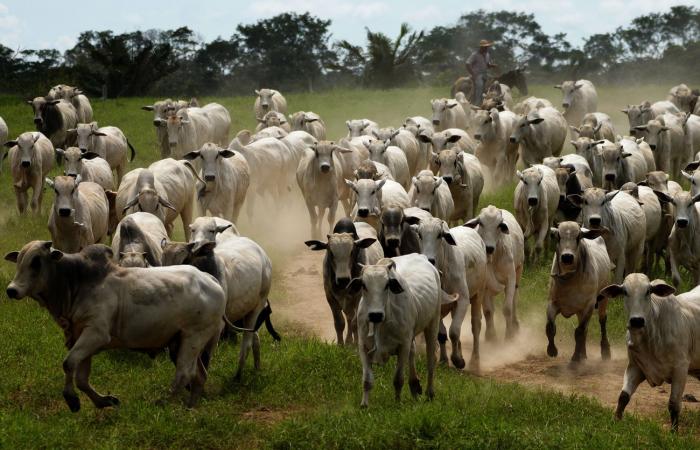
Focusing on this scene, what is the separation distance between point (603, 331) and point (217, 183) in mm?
6726

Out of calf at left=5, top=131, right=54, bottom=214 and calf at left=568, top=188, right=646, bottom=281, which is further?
calf at left=5, top=131, right=54, bottom=214

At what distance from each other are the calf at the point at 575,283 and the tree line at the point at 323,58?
28404 mm

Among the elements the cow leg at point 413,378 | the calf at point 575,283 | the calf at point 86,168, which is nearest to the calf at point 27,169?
the calf at point 86,168

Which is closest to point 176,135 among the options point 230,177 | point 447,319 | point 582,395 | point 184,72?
point 230,177

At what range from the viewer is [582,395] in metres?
11.5

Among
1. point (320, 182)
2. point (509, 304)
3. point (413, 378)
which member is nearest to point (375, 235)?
point (509, 304)

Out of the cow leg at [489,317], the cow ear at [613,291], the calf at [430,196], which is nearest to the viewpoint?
the cow ear at [613,291]

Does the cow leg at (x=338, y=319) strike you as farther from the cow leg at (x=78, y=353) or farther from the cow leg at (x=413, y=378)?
the cow leg at (x=78, y=353)

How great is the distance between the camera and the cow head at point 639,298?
1049 centimetres

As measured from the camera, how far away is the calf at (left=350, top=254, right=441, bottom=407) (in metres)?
10.0

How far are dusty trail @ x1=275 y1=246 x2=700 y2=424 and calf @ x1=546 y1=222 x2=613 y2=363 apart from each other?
0.30 m

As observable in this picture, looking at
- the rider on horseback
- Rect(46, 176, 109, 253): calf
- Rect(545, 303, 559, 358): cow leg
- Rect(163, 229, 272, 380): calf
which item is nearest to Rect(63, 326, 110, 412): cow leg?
Rect(163, 229, 272, 380): calf

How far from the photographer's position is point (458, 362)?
12570 millimetres

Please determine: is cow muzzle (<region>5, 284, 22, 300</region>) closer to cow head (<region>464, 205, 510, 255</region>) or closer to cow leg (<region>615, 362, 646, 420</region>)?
cow leg (<region>615, 362, 646, 420</region>)
